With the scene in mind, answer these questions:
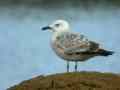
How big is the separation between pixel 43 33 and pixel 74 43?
380 centimetres

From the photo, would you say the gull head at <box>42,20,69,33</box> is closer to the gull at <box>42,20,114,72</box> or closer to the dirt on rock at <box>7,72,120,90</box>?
the gull at <box>42,20,114,72</box>

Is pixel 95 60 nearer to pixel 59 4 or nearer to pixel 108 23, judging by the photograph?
pixel 108 23

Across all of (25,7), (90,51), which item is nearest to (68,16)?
(25,7)

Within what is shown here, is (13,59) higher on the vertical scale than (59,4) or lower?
lower

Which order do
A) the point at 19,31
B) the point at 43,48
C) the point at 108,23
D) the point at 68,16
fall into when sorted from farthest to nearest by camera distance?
the point at 68,16, the point at 108,23, the point at 19,31, the point at 43,48

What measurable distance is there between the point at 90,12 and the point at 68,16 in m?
0.61

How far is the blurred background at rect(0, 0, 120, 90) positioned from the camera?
6.09 metres

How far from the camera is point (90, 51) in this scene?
3.73m

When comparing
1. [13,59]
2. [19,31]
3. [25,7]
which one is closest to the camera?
[13,59]

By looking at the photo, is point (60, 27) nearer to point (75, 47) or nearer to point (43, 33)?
point (75, 47)

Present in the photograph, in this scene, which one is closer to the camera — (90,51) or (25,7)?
(90,51)

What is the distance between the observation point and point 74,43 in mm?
3791

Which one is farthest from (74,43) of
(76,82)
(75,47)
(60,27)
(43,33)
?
(43,33)

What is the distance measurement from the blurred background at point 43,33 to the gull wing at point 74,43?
64.1 inches
